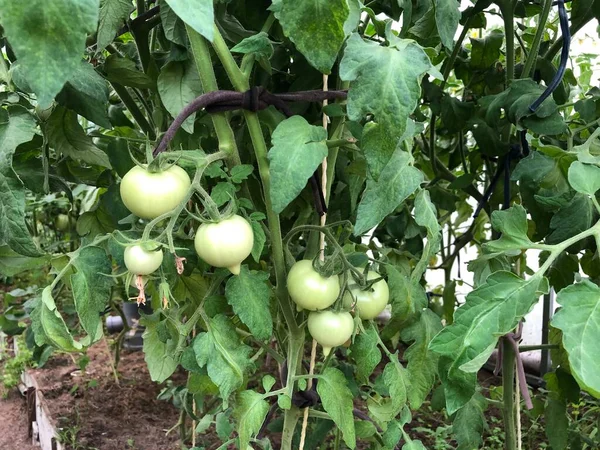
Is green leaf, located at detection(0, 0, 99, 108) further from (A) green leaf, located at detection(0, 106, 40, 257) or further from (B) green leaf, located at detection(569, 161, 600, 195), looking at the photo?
(B) green leaf, located at detection(569, 161, 600, 195)

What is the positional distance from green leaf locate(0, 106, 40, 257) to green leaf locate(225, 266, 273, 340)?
0.22 meters

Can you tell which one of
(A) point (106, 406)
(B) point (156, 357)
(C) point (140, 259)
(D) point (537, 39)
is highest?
(D) point (537, 39)

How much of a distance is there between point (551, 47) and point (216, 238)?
0.83 metres

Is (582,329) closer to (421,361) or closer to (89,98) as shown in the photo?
(421,361)

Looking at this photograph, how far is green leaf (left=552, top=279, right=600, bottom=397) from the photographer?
1.54 ft

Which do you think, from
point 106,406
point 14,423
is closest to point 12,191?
point 106,406

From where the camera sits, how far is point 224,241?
57 cm

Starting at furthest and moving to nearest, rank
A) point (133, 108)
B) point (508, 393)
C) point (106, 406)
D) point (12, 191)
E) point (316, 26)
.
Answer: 1. point (106, 406)
2. point (508, 393)
3. point (133, 108)
4. point (12, 191)
5. point (316, 26)

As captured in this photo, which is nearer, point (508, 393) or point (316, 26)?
point (316, 26)

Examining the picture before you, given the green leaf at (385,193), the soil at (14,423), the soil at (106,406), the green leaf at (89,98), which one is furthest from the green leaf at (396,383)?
the soil at (14,423)

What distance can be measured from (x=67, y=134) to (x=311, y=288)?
1.34 ft

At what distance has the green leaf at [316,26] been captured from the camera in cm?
Result: 50

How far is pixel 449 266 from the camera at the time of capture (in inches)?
56.6

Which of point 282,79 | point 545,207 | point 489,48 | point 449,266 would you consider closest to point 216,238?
point 282,79
